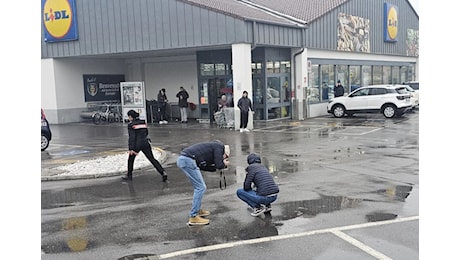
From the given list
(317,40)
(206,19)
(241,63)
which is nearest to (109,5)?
(206,19)

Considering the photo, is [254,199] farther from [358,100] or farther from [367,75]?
[367,75]

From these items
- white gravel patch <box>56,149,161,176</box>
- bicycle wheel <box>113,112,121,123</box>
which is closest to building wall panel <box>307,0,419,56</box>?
bicycle wheel <box>113,112,121,123</box>

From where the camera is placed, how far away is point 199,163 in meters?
6.70

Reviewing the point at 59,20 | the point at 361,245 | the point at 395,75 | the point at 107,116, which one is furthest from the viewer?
the point at 395,75

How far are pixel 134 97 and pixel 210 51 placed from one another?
4.44m

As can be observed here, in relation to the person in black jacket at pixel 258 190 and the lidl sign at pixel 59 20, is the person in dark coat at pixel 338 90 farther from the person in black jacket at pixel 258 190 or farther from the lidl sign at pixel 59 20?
the person in black jacket at pixel 258 190

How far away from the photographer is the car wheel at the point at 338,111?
2383 cm

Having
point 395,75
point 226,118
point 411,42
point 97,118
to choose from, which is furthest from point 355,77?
point 97,118

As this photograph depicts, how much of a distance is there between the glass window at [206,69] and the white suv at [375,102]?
21.4ft

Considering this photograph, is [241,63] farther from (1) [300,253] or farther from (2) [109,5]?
(1) [300,253]

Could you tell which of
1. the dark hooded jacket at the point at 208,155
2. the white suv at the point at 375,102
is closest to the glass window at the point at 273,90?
the white suv at the point at 375,102

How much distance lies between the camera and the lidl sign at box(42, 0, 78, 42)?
23139mm

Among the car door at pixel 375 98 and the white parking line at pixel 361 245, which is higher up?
the car door at pixel 375 98

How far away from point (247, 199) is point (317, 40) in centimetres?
1797
